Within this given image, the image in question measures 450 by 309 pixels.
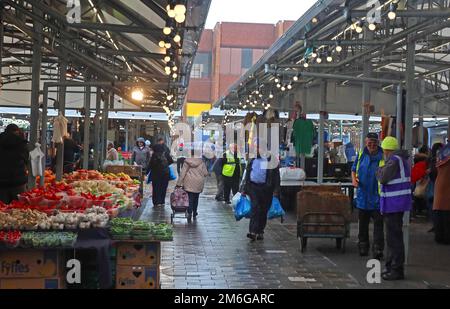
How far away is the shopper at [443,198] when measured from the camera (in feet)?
38.0

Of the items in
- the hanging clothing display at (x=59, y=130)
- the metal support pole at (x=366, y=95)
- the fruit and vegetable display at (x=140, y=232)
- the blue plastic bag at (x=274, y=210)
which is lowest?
the blue plastic bag at (x=274, y=210)

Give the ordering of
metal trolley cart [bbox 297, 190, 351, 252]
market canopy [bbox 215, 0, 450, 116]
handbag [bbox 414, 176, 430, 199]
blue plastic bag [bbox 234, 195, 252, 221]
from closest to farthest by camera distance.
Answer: market canopy [bbox 215, 0, 450, 116] → metal trolley cart [bbox 297, 190, 351, 252] → blue plastic bag [bbox 234, 195, 252, 221] → handbag [bbox 414, 176, 430, 199]

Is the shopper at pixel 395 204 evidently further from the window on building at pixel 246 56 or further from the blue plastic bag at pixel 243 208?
the window on building at pixel 246 56

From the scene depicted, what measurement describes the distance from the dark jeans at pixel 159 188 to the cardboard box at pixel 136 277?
9953mm

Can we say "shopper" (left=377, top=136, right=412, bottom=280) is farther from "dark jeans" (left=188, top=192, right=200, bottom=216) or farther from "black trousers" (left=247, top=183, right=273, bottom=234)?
"dark jeans" (left=188, top=192, right=200, bottom=216)

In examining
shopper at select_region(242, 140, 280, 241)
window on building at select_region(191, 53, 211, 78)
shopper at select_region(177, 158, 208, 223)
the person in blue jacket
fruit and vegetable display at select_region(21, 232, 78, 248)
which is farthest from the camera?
window on building at select_region(191, 53, 211, 78)

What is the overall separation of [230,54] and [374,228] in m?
46.6

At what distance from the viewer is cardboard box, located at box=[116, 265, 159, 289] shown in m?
6.98

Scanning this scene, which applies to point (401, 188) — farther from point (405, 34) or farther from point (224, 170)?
point (224, 170)

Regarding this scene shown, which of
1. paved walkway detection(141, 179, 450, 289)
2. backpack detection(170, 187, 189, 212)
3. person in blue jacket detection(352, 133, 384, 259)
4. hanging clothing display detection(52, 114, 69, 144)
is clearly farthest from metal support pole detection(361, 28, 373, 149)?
hanging clothing display detection(52, 114, 69, 144)

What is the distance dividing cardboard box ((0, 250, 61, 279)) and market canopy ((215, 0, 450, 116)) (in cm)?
512

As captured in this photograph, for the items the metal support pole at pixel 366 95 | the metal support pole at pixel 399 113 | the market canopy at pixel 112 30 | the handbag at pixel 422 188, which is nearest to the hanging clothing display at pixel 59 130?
the market canopy at pixel 112 30
